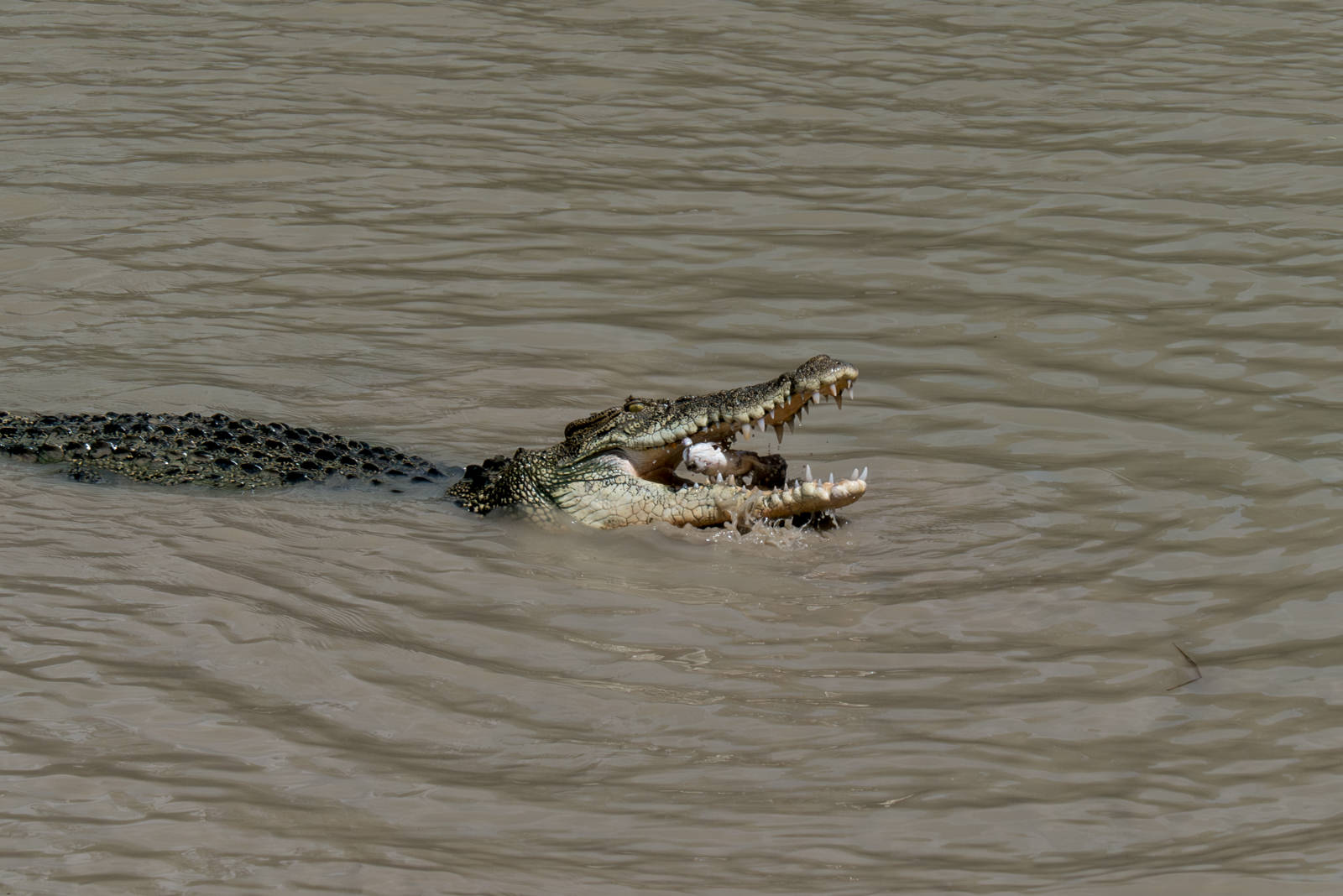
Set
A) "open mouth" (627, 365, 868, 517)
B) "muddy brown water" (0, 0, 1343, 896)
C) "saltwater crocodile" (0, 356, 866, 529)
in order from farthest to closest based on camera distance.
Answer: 1. "saltwater crocodile" (0, 356, 866, 529)
2. "open mouth" (627, 365, 868, 517)
3. "muddy brown water" (0, 0, 1343, 896)

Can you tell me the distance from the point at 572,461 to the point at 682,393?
1.31m

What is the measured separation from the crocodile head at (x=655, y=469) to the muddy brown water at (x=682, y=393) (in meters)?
0.13

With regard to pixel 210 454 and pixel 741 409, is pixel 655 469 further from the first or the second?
pixel 210 454

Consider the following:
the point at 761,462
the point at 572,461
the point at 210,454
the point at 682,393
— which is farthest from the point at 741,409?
the point at 210,454

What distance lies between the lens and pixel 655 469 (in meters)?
6.60

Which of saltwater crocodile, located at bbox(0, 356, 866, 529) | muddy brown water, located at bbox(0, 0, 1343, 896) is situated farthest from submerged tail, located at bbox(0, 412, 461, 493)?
muddy brown water, located at bbox(0, 0, 1343, 896)

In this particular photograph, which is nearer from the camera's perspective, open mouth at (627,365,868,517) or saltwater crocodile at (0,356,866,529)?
open mouth at (627,365,868,517)

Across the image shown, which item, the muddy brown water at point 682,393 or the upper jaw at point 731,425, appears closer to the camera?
the muddy brown water at point 682,393

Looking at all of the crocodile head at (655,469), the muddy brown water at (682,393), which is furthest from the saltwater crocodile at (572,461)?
the muddy brown water at (682,393)

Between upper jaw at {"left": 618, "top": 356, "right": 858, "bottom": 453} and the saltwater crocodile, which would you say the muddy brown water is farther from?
upper jaw at {"left": 618, "top": 356, "right": 858, "bottom": 453}

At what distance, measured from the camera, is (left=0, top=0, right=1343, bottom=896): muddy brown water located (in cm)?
394

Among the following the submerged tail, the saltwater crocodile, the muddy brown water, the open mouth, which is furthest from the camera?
the submerged tail

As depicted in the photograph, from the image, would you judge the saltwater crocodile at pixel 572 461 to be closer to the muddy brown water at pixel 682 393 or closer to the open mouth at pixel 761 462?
the open mouth at pixel 761 462

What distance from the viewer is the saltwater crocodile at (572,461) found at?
6094mm
